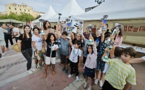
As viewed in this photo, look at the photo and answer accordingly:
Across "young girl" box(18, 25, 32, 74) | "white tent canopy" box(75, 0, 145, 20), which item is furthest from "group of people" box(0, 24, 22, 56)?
"white tent canopy" box(75, 0, 145, 20)

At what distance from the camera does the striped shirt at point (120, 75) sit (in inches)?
43.6

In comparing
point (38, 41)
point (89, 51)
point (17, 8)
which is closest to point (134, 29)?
point (89, 51)

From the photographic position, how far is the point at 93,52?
6.53 feet

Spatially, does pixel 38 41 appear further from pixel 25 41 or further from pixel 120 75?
pixel 120 75

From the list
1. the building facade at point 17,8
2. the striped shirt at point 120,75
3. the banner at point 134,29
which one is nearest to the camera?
the striped shirt at point 120,75

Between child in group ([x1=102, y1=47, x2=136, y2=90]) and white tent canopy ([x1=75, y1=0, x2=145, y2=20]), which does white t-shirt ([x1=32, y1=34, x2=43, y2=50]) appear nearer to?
child in group ([x1=102, y1=47, x2=136, y2=90])

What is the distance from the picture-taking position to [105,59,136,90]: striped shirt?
43.6 inches

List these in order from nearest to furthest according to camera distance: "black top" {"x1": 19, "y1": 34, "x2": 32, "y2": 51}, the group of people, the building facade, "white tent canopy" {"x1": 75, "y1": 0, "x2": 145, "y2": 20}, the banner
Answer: "black top" {"x1": 19, "y1": 34, "x2": 32, "y2": 51}
the group of people
"white tent canopy" {"x1": 75, "y1": 0, "x2": 145, "y2": 20}
the banner
the building facade

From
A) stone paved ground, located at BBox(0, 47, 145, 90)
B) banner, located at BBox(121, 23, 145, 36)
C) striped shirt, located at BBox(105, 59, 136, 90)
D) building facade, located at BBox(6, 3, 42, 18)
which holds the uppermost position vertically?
building facade, located at BBox(6, 3, 42, 18)

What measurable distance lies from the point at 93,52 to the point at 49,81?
4.55 ft

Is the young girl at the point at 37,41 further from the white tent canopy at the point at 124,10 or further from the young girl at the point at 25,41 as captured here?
the white tent canopy at the point at 124,10

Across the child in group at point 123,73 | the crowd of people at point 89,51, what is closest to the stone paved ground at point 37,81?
the crowd of people at point 89,51

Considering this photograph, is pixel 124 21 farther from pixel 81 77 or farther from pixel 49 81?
pixel 49 81

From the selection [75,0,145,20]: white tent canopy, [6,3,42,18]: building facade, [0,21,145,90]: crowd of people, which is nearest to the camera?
[0,21,145,90]: crowd of people
